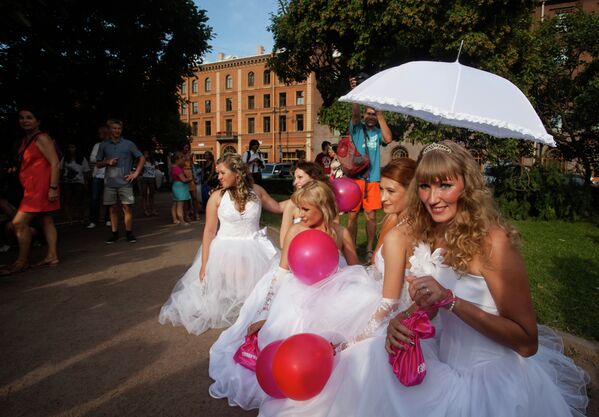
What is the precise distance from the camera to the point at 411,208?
93.5 inches

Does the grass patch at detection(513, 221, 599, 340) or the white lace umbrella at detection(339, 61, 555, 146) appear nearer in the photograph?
the white lace umbrella at detection(339, 61, 555, 146)

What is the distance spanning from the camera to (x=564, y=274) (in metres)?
5.66

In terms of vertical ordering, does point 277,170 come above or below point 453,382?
above

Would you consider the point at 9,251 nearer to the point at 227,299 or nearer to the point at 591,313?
the point at 227,299

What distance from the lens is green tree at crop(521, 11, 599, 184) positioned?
14.3m

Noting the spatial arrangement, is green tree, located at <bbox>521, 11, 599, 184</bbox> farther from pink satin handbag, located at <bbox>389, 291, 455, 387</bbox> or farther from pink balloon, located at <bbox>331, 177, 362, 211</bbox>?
pink satin handbag, located at <bbox>389, 291, 455, 387</bbox>

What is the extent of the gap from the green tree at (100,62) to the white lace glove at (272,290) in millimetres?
7386

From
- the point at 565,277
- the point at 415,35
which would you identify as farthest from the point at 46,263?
the point at 415,35

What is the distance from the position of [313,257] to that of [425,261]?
33.6 inches

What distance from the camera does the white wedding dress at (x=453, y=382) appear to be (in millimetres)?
1925

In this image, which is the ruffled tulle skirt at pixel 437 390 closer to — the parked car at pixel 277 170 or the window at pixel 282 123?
the parked car at pixel 277 170

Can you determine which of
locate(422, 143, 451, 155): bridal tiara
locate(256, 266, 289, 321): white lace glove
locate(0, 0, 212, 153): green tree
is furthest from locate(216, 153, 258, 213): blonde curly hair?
locate(0, 0, 212, 153): green tree

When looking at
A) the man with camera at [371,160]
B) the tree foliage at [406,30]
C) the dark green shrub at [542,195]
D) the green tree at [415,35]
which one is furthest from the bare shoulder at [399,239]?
the tree foliage at [406,30]

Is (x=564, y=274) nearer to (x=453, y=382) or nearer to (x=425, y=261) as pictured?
(x=425, y=261)
